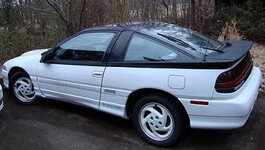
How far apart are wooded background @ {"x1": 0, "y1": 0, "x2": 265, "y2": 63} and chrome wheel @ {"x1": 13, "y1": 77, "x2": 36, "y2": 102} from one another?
3.48m

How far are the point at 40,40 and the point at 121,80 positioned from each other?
245 inches

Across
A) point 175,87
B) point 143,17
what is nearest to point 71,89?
point 175,87

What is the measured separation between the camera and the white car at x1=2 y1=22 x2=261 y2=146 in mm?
3920

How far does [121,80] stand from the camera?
14.7 feet

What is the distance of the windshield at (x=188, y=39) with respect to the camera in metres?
4.34

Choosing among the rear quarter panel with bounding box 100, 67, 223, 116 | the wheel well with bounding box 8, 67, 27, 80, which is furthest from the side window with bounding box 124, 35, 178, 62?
the wheel well with bounding box 8, 67, 27, 80

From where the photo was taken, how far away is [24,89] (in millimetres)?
5773

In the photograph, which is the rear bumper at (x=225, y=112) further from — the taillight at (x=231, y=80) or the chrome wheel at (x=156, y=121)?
the chrome wheel at (x=156, y=121)

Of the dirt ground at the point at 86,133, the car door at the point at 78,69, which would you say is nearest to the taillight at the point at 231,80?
the dirt ground at the point at 86,133

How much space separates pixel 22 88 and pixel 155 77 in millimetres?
2548

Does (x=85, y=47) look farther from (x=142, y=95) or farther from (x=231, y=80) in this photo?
(x=231, y=80)

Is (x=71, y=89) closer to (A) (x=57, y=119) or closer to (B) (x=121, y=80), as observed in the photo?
(A) (x=57, y=119)

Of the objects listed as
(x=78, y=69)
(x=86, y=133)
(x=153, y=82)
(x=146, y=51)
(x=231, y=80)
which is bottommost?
(x=86, y=133)

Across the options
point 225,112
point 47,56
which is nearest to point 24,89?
point 47,56
